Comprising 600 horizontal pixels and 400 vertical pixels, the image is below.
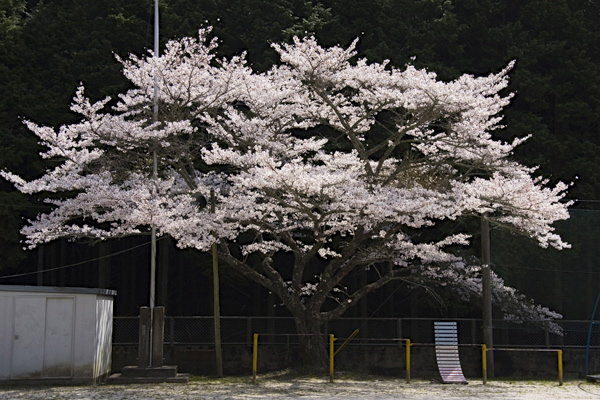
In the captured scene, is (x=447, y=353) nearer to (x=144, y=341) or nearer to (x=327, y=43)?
(x=144, y=341)

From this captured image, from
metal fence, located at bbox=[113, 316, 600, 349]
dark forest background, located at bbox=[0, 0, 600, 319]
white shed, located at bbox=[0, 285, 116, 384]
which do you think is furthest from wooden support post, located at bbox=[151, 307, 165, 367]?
dark forest background, located at bbox=[0, 0, 600, 319]

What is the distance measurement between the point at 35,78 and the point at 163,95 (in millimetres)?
10190

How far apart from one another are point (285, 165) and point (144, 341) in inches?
175

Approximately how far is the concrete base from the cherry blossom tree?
2.41 metres

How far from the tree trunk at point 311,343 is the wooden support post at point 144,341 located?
3.24 meters

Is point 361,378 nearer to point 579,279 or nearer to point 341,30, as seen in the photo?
point 579,279

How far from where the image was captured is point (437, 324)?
16484mm

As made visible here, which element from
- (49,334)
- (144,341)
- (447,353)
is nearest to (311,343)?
(447,353)

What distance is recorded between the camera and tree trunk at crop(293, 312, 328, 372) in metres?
17.0

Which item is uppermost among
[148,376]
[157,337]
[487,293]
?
[487,293]

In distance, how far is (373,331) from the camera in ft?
73.6

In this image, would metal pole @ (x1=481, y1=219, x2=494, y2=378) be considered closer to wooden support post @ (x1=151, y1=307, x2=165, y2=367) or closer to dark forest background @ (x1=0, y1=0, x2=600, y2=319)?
dark forest background @ (x1=0, y1=0, x2=600, y2=319)

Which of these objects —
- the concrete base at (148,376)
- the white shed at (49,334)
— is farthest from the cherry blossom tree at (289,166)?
the concrete base at (148,376)

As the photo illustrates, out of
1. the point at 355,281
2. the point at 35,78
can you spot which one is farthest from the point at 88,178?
the point at 355,281
